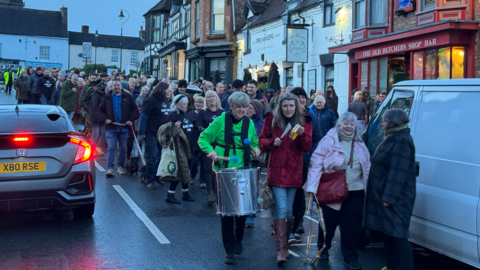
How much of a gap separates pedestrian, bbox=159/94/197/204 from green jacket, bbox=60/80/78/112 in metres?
7.48

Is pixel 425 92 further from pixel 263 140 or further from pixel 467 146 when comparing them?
pixel 263 140

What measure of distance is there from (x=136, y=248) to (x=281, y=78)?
2273 cm

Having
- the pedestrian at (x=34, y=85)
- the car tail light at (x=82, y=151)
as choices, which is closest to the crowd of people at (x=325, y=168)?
the car tail light at (x=82, y=151)

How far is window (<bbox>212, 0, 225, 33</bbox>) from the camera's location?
36375mm

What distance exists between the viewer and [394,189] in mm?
5207

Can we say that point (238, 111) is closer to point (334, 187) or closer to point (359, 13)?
point (334, 187)

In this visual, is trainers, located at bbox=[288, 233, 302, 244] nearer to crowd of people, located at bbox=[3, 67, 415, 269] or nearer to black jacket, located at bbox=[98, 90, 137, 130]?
crowd of people, located at bbox=[3, 67, 415, 269]

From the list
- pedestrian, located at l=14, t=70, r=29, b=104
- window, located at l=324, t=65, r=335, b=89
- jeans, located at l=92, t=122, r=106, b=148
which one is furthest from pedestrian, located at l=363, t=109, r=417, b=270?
pedestrian, located at l=14, t=70, r=29, b=104

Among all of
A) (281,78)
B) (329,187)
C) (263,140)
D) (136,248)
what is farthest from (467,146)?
(281,78)

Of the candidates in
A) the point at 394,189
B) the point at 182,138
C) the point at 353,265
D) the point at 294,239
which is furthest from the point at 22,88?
the point at 394,189

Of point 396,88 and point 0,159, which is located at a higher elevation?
point 396,88

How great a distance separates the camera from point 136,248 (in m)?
6.44

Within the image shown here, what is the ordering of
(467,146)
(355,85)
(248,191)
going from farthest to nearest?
(355,85)
(248,191)
(467,146)

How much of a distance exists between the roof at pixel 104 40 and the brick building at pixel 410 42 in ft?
244
